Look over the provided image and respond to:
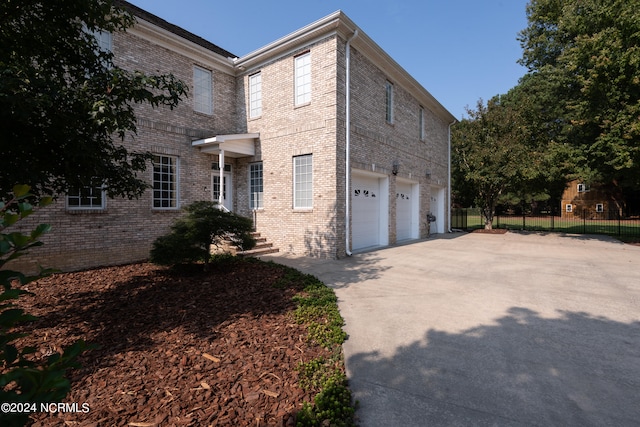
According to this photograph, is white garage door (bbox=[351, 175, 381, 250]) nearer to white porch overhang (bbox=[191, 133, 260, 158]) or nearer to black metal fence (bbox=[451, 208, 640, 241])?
white porch overhang (bbox=[191, 133, 260, 158])

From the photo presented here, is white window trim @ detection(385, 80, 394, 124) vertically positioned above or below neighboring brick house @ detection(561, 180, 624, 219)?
above

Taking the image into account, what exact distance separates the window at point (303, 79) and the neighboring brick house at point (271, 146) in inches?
1.4

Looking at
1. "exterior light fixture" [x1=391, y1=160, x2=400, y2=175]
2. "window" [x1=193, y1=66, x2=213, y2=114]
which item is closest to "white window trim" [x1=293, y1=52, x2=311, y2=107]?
"window" [x1=193, y1=66, x2=213, y2=114]

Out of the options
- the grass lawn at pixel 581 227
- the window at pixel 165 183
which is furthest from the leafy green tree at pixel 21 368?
the grass lawn at pixel 581 227

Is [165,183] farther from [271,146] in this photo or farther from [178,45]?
[178,45]

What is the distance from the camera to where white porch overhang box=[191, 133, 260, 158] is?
10082 millimetres

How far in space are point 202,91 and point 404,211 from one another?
9879mm

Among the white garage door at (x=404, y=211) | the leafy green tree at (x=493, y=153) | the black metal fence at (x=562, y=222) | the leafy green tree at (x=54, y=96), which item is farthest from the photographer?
the black metal fence at (x=562, y=222)

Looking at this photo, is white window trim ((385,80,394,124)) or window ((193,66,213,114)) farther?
white window trim ((385,80,394,124))

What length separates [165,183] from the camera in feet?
32.9

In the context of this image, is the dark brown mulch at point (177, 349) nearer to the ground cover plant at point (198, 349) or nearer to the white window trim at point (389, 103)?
the ground cover plant at point (198, 349)

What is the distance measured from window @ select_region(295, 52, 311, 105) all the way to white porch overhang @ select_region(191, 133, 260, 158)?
2162mm

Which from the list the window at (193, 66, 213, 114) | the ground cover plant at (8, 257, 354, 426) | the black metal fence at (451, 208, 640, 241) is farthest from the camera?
the black metal fence at (451, 208, 640, 241)

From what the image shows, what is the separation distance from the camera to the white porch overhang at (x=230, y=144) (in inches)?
397
